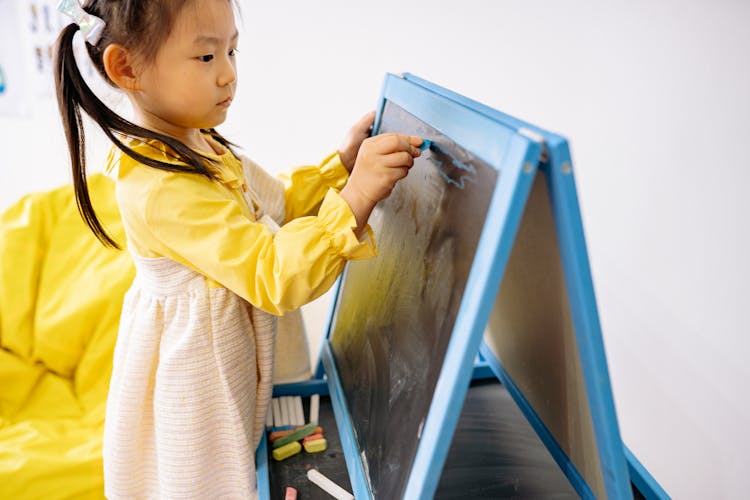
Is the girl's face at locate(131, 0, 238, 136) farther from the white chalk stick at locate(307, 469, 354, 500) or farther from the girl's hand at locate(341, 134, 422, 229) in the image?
the white chalk stick at locate(307, 469, 354, 500)

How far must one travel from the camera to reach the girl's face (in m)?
0.71

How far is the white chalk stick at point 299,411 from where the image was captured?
1.08 metres

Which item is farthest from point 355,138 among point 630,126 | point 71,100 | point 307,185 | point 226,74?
point 630,126

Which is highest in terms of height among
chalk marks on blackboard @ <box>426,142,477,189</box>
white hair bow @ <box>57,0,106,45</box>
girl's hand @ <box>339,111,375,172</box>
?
white hair bow @ <box>57,0,106,45</box>

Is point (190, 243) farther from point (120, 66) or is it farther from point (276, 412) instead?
point (276, 412)

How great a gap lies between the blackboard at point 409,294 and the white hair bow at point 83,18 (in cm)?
40

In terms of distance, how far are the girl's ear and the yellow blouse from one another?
0.08m

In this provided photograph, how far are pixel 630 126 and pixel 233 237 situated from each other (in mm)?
1096

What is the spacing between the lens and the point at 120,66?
737 mm

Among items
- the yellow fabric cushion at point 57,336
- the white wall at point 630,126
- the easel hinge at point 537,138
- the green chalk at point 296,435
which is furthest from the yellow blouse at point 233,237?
the white wall at point 630,126

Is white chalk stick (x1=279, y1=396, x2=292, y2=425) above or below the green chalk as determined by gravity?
below

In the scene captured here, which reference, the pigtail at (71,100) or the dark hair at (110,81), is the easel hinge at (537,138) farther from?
the pigtail at (71,100)

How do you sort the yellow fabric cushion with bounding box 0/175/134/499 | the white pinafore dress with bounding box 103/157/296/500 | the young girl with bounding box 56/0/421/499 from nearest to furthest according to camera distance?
the young girl with bounding box 56/0/421/499 < the white pinafore dress with bounding box 103/157/296/500 < the yellow fabric cushion with bounding box 0/175/134/499

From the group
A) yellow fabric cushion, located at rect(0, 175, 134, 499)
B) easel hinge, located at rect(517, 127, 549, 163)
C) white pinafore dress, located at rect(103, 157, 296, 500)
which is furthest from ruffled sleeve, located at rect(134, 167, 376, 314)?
yellow fabric cushion, located at rect(0, 175, 134, 499)
